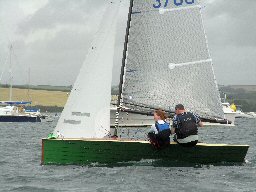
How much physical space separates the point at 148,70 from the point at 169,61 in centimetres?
86

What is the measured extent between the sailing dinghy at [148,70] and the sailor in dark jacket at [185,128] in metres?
2.09

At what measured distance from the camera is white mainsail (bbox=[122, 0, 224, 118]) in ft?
66.2

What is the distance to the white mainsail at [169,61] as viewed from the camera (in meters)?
20.2

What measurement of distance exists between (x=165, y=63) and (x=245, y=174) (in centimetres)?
532

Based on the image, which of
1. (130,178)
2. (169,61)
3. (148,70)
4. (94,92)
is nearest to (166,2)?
(169,61)

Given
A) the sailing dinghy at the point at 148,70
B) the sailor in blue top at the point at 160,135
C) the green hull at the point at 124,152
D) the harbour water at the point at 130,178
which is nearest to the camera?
the harbour water at the point at 130,178

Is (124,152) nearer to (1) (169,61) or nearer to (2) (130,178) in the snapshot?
(2) (130,178)

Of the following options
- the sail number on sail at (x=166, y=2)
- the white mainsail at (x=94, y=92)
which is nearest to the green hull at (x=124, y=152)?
the white mainsail at (x=94, y=92)

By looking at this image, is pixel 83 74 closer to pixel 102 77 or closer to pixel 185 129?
pixel 102 77

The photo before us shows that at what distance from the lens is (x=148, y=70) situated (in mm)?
20281

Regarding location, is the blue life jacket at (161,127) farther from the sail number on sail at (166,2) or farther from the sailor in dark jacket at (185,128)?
the sail number on sail at (166,2)

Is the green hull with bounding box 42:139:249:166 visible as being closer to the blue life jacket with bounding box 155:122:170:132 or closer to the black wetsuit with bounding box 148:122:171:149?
the black wetsuit with bounding box 148:122:171:149

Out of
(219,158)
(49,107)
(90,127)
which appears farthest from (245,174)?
→ (49,107)

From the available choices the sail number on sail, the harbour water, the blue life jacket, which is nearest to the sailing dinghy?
the sail number on sail
